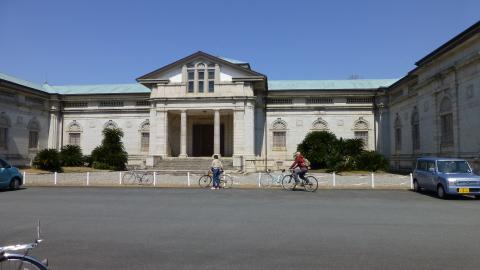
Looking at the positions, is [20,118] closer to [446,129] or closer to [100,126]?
[100,126]

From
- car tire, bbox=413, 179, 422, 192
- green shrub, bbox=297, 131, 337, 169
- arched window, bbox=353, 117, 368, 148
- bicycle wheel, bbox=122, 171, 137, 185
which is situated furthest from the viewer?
arched window, bbox=353, 117, 368, 148

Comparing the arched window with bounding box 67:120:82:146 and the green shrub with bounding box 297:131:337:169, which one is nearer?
the green shrub with bounding box 297:131:337:169

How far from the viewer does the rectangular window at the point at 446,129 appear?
83.5 feet

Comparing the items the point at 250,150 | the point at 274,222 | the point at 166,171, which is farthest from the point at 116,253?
the point at 250,150

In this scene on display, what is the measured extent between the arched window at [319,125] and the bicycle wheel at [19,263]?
129ft

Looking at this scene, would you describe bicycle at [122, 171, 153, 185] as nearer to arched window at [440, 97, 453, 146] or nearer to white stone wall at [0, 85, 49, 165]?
white stone wall at [0, 85, 49, 165]

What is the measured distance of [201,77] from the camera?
1494 inches

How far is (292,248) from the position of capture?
7148 millimetres

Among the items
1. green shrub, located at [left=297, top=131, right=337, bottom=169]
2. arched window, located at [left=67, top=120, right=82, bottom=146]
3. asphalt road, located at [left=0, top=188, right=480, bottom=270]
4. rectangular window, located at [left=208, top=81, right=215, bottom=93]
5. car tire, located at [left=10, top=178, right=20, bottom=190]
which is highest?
rectangular window, located at [left=208, top=81, right=215, bottom=93]

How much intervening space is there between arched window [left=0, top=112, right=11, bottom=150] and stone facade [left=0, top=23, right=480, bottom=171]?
0.09m

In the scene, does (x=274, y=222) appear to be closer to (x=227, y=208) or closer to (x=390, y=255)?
(x=227, y=208)

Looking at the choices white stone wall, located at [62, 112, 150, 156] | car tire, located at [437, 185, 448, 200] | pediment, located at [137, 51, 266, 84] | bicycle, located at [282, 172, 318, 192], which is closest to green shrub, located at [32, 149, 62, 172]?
white stone wall, located at [62, 112, 150, 156]

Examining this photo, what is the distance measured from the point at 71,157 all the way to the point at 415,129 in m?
30.1

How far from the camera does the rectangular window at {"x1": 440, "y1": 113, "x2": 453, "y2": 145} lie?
25456 mm
